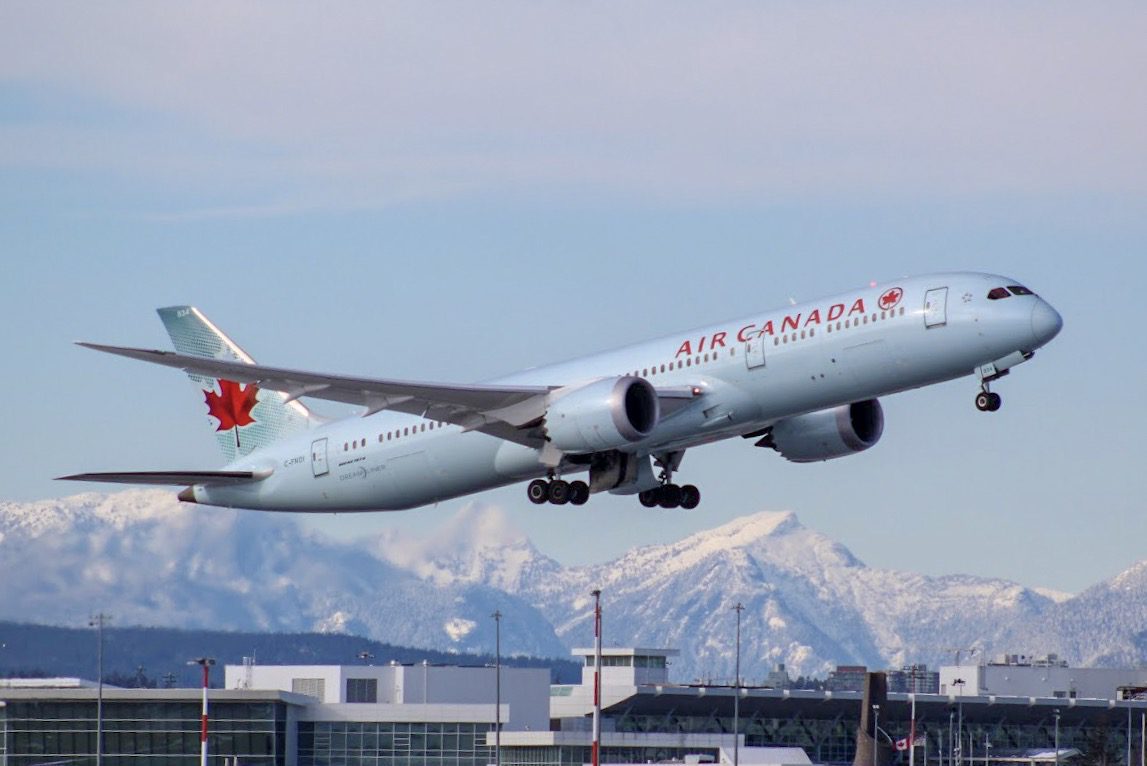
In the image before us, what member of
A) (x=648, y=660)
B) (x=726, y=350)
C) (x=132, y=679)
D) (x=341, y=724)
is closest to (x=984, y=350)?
(x=726, y=350)

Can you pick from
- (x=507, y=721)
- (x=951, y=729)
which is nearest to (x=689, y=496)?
(x=507, y=721)

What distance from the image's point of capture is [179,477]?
228ft

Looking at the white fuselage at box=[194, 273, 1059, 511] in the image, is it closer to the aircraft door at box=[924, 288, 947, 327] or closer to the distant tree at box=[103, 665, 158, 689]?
the aircraft door at box=[924, 288, 947, 327]

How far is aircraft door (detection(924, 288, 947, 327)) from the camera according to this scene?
55375 mm

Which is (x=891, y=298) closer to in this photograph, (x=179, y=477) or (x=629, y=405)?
(x=629, y=405)

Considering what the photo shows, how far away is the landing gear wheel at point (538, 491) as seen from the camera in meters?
63.3

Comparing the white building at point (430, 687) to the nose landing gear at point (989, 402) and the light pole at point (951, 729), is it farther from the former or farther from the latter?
the nose landing gear at point (989, 402)

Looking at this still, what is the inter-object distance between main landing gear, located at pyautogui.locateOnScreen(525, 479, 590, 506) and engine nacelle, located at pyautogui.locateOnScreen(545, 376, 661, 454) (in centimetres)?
280

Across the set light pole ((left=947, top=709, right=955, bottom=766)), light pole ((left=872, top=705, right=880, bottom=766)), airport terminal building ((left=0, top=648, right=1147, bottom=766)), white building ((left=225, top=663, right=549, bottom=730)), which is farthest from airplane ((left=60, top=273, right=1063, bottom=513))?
light pole ((left=947, top=709, right=955, bottom=766))

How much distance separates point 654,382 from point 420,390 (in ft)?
22.8

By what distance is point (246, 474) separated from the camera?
234 feet

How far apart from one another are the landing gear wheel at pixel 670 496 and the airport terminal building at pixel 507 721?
30.8 metres

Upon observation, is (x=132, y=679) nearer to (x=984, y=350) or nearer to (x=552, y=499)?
(x=552, y=499)

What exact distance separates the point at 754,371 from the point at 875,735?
53.5m
